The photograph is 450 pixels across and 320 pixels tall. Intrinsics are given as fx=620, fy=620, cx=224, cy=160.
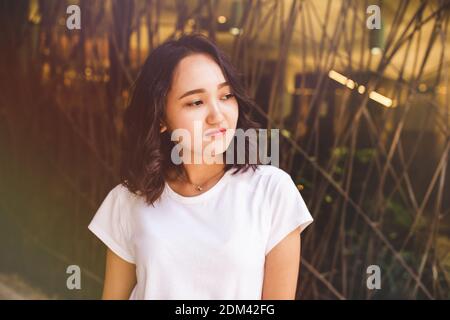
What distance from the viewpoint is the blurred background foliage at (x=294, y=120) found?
2.09 m

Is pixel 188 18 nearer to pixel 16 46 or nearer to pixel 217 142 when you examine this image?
pixel 16 46

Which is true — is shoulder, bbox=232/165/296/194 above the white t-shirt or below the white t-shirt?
above

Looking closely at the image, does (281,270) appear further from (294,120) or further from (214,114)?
(294,120)

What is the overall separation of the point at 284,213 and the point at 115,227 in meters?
0.43

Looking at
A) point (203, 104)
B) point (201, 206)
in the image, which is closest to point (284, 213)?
point (201, 206)

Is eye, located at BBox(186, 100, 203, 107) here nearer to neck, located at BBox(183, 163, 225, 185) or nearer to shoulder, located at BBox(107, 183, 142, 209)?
neck, located at BBox(183, 163, 225, 185)

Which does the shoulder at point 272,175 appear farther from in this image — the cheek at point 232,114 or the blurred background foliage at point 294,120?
the blurred background foliage at point 294,120

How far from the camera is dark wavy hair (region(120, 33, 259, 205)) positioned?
148 centimetres

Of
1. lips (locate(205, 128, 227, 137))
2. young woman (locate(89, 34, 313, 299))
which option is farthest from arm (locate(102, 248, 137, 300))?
lips (locate(205, 128, 227, 137))

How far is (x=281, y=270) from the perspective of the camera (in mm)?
1444

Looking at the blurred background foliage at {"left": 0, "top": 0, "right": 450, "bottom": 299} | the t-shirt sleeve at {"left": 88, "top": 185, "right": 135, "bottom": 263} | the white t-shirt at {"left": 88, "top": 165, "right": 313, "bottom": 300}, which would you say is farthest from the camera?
the blurred background foliage at {"left": 0, "top": 0, "right": 450, "bottom": 299}

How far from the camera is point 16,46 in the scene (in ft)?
7.21

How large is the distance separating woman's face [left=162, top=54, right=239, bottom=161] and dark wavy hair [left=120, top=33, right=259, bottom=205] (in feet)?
0.06

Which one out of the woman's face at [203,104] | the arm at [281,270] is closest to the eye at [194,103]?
the woman's face at [203,104]
